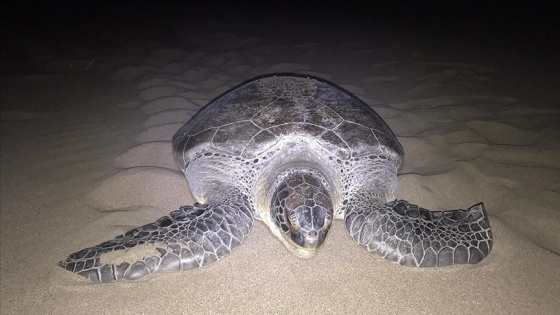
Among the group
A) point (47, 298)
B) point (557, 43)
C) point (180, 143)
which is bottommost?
point (557, 43)

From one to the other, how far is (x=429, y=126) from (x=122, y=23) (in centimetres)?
763

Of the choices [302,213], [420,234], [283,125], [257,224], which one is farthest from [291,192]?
[420,234]

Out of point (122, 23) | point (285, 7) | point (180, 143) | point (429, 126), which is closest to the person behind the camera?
point (180, 143)

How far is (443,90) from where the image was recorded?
478 centimetres

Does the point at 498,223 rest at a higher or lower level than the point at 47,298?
lower

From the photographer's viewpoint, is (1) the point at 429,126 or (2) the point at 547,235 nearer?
(2) the point at 547,235

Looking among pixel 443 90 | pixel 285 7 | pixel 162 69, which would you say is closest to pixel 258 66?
pixel 162 69

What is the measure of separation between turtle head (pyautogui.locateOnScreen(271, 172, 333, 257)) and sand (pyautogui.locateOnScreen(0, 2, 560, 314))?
186mm

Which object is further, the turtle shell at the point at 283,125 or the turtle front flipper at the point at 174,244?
the turtle shell at the point at 283,125

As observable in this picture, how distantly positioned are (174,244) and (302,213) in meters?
0.75

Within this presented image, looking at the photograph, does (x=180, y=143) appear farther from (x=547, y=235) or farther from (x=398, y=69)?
(x=398, y=69)

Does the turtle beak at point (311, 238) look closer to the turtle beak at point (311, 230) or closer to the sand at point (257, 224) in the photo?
the turtle beak at point (311, 230)

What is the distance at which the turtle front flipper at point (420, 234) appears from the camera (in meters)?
2.03

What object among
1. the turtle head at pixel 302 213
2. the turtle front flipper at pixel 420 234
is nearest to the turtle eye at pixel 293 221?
the turtle head at pixel 302 213
